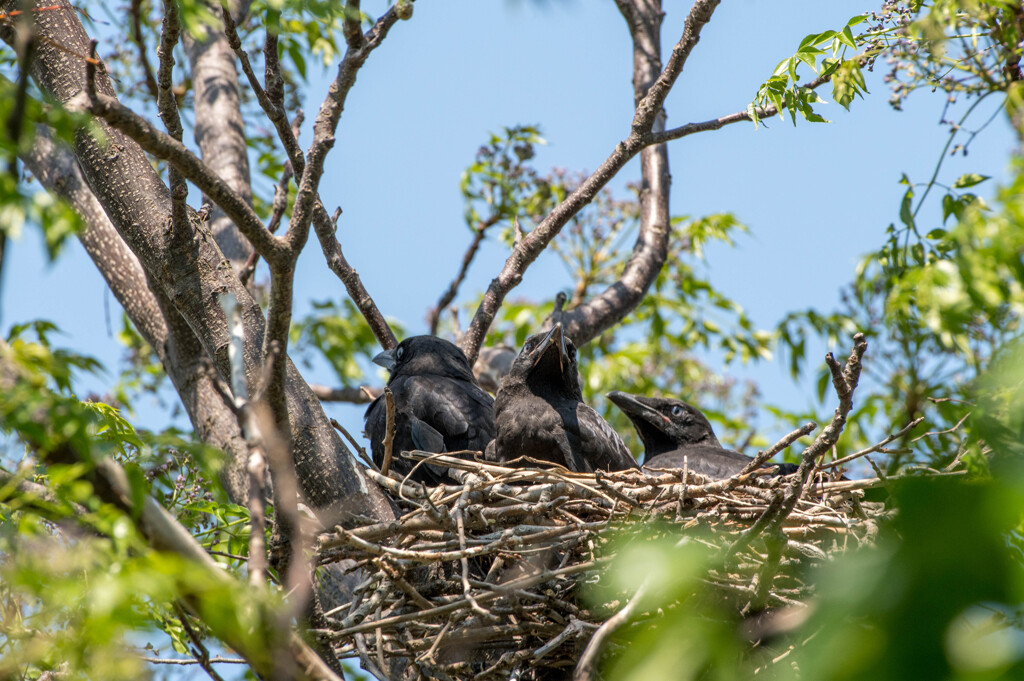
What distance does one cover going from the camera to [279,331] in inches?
98.8

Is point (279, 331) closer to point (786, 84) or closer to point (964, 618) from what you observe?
point (964, 618)

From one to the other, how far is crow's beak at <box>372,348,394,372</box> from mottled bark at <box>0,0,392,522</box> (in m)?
2.03

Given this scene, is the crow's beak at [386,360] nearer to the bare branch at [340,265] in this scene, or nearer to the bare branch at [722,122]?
the bare branch at [340,265]

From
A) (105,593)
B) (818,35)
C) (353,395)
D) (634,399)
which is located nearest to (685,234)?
(634,399)

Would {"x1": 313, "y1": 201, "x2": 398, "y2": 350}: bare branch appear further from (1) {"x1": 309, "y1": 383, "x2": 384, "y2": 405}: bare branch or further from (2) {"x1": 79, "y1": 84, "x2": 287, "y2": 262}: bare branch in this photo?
(2) {"x1": 79, "y1": 84, "x2": 287, "y2": 262}: bare branch

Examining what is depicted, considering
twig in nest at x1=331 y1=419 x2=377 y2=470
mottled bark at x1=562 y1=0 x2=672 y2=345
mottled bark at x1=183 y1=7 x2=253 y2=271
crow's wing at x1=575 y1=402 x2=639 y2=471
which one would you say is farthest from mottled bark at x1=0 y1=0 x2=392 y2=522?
mottled bark at x1=562 y1=0 x2=672 y2=345

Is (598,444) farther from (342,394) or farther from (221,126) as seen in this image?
(221,126)

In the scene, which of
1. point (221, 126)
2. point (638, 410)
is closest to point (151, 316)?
point (221, 126)

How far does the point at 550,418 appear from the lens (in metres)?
4.75

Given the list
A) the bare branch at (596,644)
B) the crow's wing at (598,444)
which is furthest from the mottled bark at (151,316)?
the bare branch at (596,644)

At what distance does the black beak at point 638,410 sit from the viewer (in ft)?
17.8

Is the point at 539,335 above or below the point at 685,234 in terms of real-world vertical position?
below

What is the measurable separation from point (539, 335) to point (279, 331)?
114 inches

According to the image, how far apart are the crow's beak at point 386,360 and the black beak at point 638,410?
152 cm
